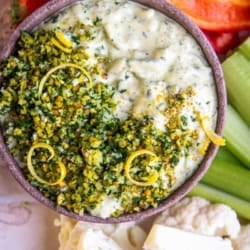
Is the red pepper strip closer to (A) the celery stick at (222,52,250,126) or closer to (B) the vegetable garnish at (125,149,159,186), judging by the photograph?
(A) the celery stick at (222,52,250,126)

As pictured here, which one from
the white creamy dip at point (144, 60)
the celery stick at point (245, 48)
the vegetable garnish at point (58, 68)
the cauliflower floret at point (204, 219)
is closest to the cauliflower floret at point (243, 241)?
the cauliflower floret at point (204, 219)

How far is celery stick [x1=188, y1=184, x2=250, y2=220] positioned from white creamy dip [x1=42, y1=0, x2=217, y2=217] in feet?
0.61

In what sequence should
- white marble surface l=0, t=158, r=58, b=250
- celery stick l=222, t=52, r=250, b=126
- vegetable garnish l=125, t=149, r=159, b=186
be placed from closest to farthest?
vegetable garnish l=125, t=149, r=159, b=186 → celery stick l=222, t=52, r=250, b=126 → white marble surface l=0, t=158, r=58, b=250

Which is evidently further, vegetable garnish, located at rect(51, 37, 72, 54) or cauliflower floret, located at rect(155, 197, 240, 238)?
cauliflower floret, located at rect(155, 197, 240, 238)

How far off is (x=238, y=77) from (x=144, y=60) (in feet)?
0.90

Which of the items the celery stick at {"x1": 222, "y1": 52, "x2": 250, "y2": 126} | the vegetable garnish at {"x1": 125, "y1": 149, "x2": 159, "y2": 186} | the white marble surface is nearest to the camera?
the vegetable garnish at {"x1": 125, "y1": 149, "x2": 159, "y2": 186}

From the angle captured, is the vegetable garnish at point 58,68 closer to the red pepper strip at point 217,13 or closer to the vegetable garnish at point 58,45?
the vegetable garnish at point 58,45

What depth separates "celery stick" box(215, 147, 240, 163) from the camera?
1628mm

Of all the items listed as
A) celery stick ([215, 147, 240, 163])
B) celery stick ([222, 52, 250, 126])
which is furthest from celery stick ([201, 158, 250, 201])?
celery stick ([222, 52, 250, 126])

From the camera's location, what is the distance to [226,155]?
5.36 ft

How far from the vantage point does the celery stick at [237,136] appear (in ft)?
5.21

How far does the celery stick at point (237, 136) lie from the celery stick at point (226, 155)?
1.0 inches

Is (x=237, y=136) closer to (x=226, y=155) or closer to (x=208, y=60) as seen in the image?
(x=226, y=155)

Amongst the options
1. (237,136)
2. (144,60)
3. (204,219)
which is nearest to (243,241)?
(204,219)
